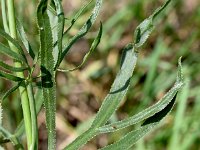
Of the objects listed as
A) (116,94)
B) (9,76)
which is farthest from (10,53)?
(116,94)

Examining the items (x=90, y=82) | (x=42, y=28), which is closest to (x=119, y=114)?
(x=90, y=82)

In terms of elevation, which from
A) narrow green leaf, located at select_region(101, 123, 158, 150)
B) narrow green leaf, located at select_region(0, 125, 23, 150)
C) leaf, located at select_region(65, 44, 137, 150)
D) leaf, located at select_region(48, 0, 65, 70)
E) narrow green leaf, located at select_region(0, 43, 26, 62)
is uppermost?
leaf, located at select_region(48, 0, 65, 70)

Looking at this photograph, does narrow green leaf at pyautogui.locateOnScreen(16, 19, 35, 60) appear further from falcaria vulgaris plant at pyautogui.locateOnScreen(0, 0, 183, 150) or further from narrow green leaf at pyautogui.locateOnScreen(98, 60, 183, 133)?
narrow green leaf at pyautogui.locateOnScreen(98, 60, 183, 133)

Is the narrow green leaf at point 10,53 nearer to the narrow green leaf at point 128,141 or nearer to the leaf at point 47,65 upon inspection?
the leaf at point 47,65

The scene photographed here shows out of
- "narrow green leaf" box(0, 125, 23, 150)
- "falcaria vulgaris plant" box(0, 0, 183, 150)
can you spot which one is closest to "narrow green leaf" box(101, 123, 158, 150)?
"falcaria vulgaris plant" box(0, 0, 183, 150)

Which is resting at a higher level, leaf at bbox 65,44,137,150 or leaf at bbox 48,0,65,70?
leaf at bbox 48,0,65,70

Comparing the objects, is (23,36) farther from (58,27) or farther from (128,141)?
(128,141)
